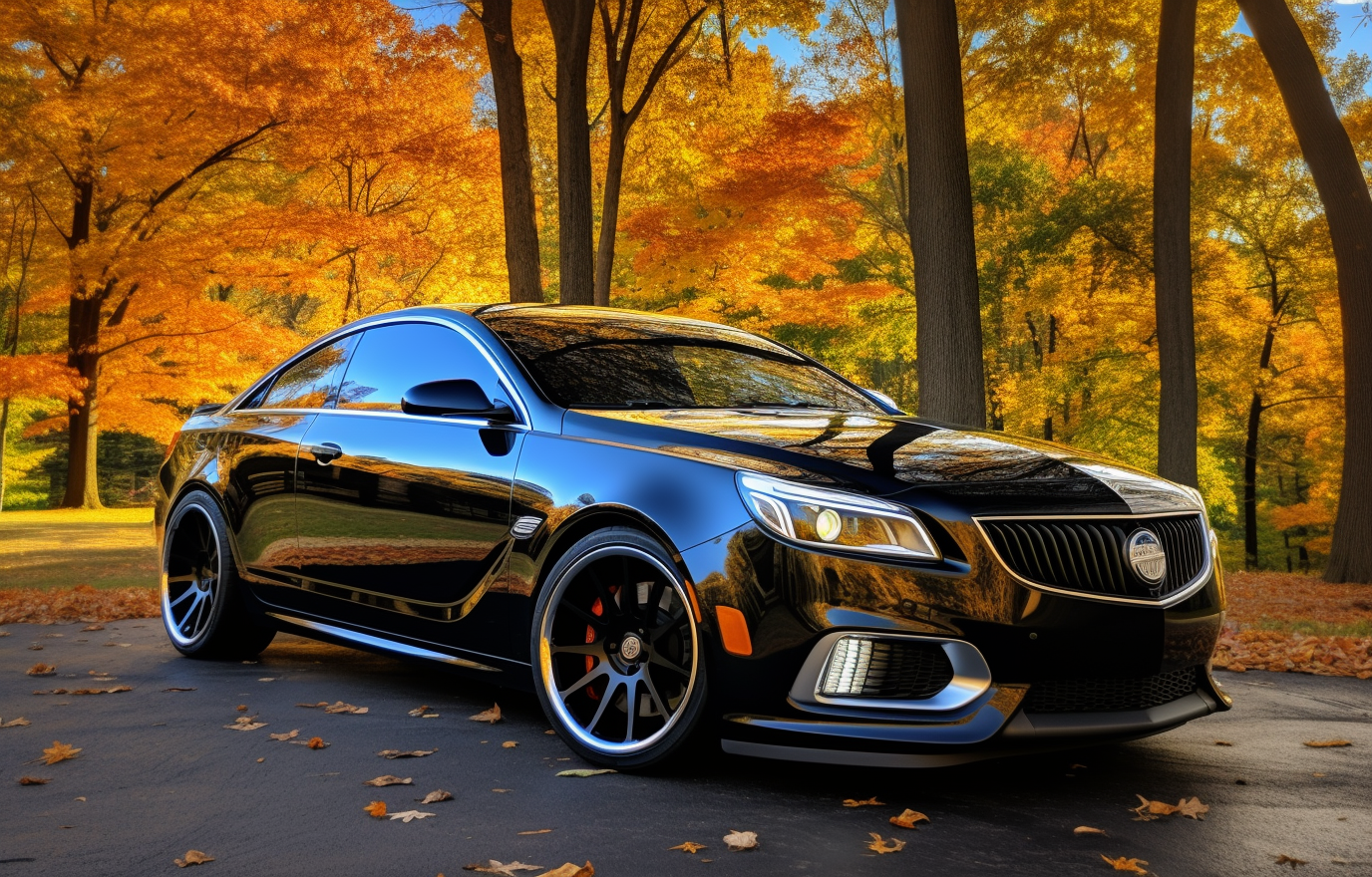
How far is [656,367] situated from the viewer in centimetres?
Answer: 524

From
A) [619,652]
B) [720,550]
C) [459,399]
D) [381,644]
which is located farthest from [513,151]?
[720,550]

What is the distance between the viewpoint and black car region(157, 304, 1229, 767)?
3.70 m

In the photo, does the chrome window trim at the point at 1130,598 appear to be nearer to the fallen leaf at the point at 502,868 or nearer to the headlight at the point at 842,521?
the headlight at the point at 842,521

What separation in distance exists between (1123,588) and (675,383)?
1.99 m

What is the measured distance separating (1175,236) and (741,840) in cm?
1362

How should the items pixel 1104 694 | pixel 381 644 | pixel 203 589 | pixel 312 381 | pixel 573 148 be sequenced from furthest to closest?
pixel 573 148, pixel 203 589, pixel 312 381, pixel 381 644, pixel 1104 694

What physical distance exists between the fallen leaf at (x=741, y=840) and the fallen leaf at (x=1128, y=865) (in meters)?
0.91

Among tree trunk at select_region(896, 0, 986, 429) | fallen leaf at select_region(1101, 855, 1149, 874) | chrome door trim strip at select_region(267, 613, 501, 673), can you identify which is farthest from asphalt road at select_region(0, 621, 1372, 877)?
tree trunk at select_region(896, 0, 986, 429)

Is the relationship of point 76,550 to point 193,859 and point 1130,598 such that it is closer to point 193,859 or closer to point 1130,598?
point 193,859

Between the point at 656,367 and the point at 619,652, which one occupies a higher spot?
the point at 656,367

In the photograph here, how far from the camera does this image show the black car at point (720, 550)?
3.70m

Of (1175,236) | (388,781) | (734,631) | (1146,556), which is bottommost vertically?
(388,781)

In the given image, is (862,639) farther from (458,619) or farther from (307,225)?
(307,225)

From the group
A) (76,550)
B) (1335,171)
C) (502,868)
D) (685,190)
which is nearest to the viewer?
(502,868)
